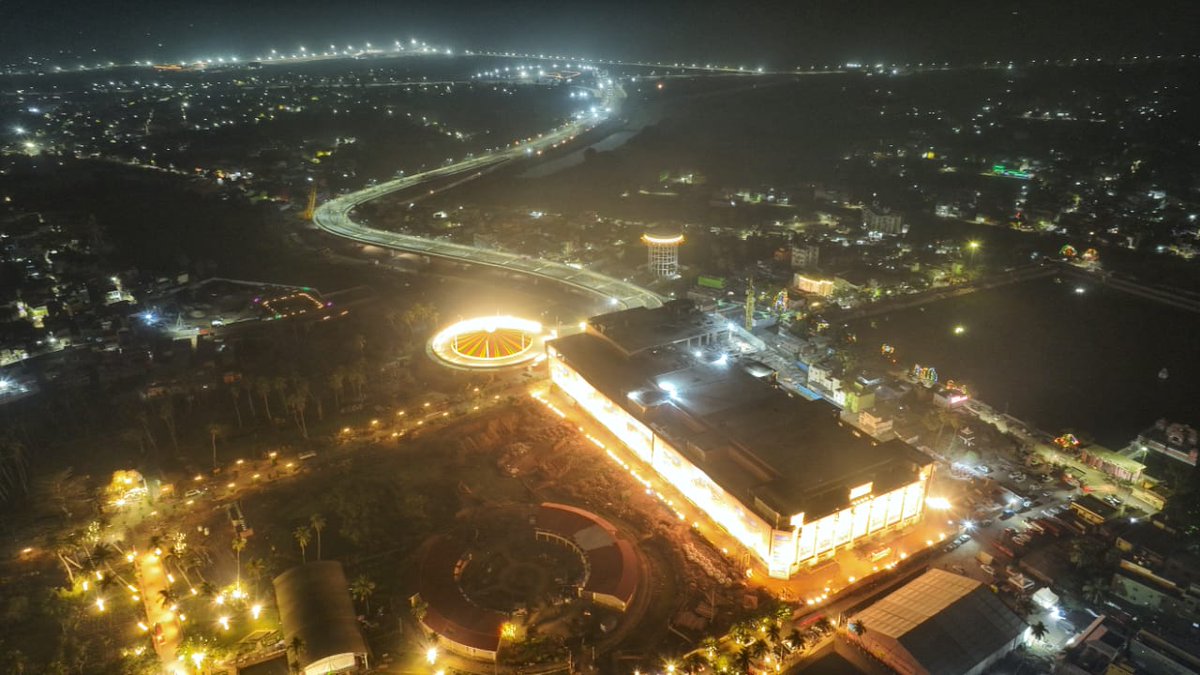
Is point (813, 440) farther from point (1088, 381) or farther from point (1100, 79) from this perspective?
point (1100, 79)

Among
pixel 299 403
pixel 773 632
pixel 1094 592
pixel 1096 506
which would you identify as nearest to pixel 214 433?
pixel 299 403

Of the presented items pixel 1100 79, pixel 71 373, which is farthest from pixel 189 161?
pixel 1100 79

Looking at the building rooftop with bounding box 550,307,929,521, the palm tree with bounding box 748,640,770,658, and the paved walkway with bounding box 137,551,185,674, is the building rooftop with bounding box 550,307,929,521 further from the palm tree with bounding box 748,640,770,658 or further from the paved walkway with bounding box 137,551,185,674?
the paved walkway with bounding box 137,551,185,674

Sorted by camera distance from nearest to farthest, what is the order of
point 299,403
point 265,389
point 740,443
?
1. point 740,443
2. point 299,403
3. point 265,389

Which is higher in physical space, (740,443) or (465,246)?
(740,443)

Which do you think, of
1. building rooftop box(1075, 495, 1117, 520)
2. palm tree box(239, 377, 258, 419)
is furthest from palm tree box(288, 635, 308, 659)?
building rooftop box(1075, 495, 1117, 520)

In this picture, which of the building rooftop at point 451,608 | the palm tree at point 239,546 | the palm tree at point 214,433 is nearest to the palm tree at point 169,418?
the palm tree at point 214,433

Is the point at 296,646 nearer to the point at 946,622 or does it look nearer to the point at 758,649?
Result: the point at 758,649
